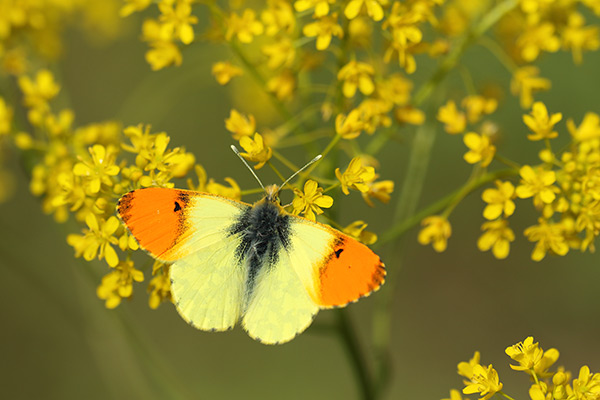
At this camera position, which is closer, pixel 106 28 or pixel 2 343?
pixel 106 28

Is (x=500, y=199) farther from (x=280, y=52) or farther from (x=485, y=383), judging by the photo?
(x=280, y=52)

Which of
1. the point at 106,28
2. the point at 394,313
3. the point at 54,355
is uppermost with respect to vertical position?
the point at 106,28

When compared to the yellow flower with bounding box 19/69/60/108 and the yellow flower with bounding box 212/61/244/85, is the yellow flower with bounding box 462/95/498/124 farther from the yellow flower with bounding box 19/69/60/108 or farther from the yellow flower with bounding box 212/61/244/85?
the yellow flower with bounding box 19/69/60/108

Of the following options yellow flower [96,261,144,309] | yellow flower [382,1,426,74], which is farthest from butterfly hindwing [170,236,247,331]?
yellow flower [382,1,426,74]

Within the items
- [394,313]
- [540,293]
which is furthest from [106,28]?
[540,293]

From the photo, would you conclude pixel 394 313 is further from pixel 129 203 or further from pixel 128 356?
pixel 129 203

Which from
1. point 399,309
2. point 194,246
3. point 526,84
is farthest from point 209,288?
point 399,309

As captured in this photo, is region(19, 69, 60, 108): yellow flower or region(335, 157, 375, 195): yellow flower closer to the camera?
region(335, 157, 375, 195): yellow flower
